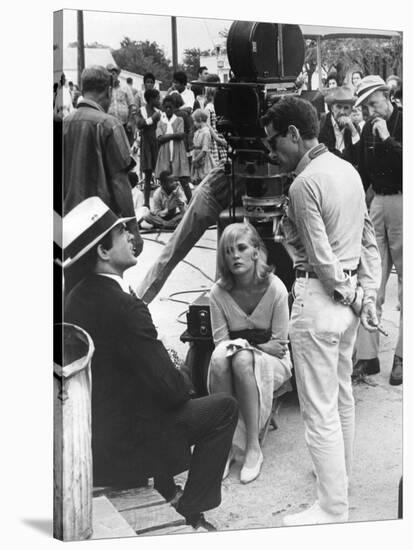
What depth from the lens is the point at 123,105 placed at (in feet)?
27.2


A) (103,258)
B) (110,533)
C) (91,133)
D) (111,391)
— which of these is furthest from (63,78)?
(110,533)

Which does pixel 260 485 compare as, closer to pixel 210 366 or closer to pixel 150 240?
pixel 210 366

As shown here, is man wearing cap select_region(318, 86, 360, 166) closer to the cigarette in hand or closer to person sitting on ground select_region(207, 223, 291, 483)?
person sitting on ground select_region(207, 223, 291, 483)

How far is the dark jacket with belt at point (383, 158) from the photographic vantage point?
29.7 feet

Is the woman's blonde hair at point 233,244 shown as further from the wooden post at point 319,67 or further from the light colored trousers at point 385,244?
the wooden post at point 319,67

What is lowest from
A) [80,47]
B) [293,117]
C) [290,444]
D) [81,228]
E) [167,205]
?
[290,444]

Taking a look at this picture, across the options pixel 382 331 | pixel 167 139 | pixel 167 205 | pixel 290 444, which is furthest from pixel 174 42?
pixel 290 444

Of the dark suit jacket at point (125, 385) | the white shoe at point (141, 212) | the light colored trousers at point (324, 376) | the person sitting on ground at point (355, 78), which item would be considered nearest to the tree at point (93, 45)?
the white shoe at point (141, 212)

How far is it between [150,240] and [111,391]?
0.87m

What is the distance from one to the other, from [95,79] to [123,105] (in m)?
0.22

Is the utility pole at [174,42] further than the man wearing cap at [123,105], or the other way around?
the utility pole at [174,42]

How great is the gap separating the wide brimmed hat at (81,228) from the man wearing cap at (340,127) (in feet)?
4.69

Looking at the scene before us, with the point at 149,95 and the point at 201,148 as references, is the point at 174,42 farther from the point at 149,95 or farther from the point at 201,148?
the point at 201,148

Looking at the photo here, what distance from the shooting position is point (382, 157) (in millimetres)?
9125
